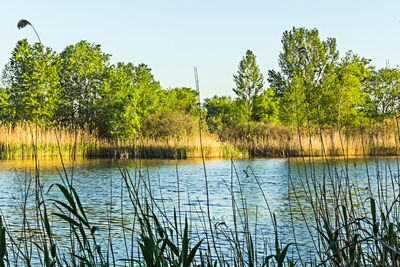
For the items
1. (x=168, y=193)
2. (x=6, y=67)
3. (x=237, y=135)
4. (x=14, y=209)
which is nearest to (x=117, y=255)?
(x=14, y=209)

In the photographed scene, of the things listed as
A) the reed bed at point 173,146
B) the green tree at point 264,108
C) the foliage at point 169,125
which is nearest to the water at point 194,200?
the reed bed at point 173,146

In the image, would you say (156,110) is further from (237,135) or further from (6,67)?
(6,67)

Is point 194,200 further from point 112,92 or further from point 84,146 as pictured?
point 112,92

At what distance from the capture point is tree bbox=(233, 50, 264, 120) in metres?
31.9

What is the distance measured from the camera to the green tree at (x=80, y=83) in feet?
98.2

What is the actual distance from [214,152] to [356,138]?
6705 mm

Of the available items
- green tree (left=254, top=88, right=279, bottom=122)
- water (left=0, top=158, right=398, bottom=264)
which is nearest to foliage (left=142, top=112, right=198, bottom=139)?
water (left=0, top=158, right=398, bottom=264)

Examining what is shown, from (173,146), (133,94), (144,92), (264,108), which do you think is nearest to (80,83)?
(144,92)

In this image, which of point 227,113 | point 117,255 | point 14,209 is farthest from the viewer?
point 227,113

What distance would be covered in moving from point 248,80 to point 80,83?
36.8 ft

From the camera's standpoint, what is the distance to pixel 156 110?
30234 millimetres

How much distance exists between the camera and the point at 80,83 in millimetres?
30672

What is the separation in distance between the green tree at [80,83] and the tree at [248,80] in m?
9.15

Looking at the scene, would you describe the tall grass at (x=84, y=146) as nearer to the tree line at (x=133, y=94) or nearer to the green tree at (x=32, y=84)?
the tree line at (x=133, y=94)
